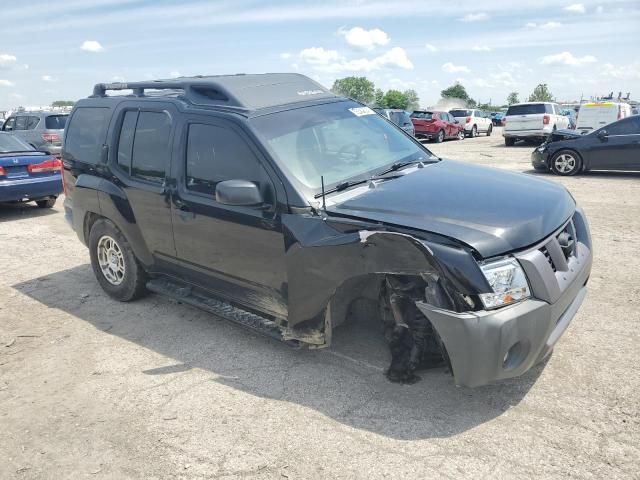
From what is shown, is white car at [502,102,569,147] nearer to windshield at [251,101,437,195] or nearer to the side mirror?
windshield at [251,101,437,195]

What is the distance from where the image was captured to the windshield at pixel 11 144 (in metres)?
9.62

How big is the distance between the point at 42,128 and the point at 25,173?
725 cm

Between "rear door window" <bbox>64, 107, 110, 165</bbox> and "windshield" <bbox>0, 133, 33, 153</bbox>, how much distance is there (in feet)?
16.9

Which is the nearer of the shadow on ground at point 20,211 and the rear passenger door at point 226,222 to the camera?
the rear passenger door at point 226,222

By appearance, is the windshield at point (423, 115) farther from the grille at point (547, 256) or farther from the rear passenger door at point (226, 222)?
the grille at point (547, 256)

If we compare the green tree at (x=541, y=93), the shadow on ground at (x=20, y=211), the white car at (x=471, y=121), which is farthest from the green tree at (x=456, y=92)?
the shadow on ground at (x=20, y=211)

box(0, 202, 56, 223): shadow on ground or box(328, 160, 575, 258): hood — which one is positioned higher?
box(328, 160, 575, 258): hood

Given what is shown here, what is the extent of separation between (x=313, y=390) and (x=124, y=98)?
3.30 meters

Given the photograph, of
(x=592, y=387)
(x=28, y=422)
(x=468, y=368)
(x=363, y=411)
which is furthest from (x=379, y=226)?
(x=28, y=422)

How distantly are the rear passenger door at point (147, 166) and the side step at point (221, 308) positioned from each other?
0.79ft

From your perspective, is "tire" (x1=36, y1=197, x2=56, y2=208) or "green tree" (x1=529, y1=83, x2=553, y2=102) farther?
"green tree" (x1=529, y1=83, x2=553, y2=102)

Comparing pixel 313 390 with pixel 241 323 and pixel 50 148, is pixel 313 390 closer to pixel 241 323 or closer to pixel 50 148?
pixel 241 323

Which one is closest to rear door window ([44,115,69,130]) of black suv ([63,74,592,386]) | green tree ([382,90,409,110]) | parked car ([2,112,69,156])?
parked car ([2,112,69,156])

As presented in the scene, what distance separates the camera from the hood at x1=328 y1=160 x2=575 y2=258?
9.59 feet
